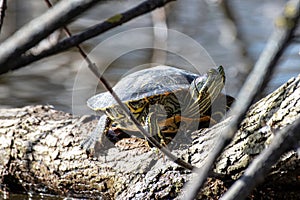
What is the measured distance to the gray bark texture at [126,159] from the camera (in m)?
1.98

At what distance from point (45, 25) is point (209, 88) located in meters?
2.06

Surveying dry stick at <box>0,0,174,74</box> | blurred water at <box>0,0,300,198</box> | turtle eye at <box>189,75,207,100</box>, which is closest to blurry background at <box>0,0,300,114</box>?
blurred water at <box>0,0,300,198</box>

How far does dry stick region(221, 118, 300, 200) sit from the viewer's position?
0.55m

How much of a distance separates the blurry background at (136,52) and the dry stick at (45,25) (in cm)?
310

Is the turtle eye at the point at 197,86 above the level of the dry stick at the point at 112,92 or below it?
above

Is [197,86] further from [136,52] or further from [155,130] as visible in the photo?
[136,52]

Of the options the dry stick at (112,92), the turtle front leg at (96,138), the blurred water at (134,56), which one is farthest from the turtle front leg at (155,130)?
the blurred water at (134,56)

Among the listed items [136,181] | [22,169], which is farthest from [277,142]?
[22,169]

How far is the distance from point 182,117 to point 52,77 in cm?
247

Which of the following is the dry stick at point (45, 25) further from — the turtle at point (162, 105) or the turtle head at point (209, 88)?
the turtle head at point (209, 88)

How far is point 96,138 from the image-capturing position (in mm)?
2510

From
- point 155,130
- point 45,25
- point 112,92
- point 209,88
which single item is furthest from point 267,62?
point 209,88

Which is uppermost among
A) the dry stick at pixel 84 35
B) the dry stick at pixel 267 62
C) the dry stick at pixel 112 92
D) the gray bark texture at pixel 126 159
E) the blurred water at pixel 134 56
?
the blurred water at pixel 134 56

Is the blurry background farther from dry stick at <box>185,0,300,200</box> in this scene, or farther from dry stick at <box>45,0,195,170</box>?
dry stick at <box>185,0,300,200</box>
